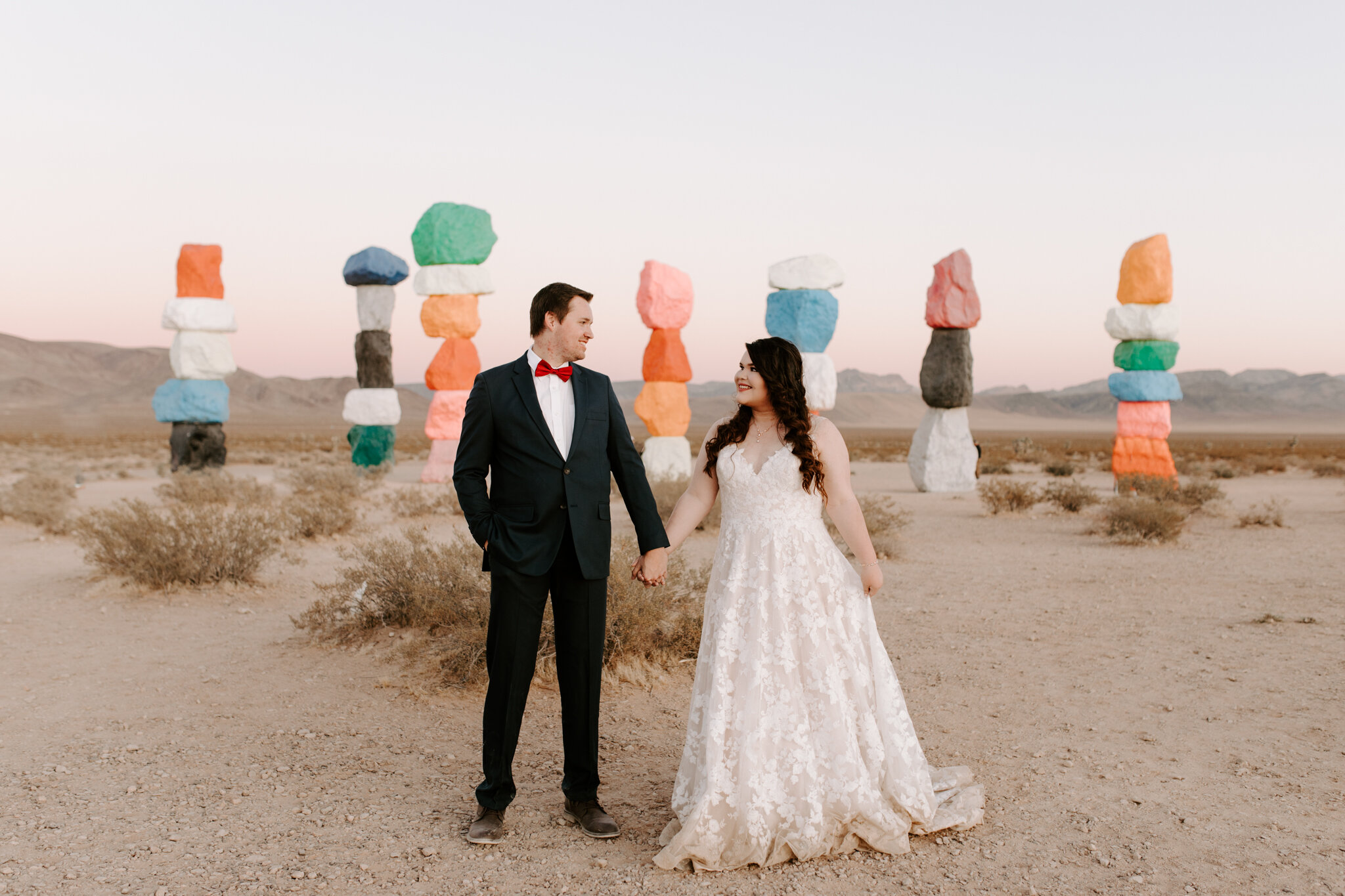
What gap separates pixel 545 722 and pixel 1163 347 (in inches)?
576

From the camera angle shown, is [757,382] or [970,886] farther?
→ [757,382]

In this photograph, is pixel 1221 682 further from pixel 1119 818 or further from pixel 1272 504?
pixel 1272 504

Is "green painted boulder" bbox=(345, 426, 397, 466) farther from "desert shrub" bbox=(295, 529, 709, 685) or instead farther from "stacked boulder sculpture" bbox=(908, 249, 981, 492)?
"desert shrub" bbox=(295, 529, 709, 685)

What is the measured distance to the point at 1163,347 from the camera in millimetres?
16000

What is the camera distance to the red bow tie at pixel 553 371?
134 inches

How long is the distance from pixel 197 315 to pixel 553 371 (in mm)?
15959

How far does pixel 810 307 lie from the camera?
14633 mm

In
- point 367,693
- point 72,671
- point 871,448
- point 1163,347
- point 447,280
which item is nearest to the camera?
point 367,693

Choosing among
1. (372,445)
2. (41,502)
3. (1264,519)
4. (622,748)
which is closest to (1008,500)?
(1264,519)

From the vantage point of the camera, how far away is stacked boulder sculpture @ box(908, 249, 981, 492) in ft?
51.5

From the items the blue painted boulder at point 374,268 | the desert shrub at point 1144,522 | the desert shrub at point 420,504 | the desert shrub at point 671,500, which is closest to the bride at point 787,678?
the desert shrub at point 671,500

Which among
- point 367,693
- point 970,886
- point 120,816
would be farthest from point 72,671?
point 970,886

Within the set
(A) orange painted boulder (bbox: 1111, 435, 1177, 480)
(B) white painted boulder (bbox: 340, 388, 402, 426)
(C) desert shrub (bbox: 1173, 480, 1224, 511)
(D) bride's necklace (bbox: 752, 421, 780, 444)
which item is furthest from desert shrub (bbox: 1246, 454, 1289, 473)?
(D) bride's necklace (bbox: 752, 421, 780, 444)

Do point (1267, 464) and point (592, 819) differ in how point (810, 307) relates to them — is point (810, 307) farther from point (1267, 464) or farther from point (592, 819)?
point (1267, 464)
